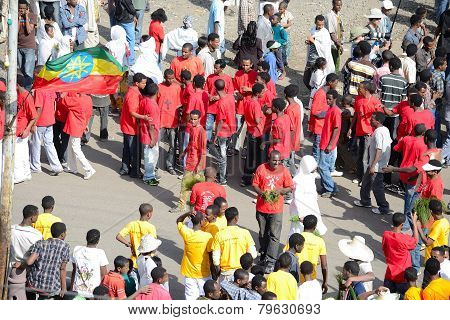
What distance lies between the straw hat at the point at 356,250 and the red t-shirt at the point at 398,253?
38 cm

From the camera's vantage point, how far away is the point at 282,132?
57.3 ft

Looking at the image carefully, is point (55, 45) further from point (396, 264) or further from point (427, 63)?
point (396, 264)

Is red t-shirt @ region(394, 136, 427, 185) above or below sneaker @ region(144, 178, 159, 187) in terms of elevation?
above

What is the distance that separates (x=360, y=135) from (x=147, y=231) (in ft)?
16.4

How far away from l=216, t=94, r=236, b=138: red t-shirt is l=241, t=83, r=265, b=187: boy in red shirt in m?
0.30

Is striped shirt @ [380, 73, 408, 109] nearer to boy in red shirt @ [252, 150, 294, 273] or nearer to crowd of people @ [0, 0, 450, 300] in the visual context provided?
crowd of people @ [0, 0, 450, 300]

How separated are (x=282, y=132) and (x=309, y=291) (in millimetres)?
4567

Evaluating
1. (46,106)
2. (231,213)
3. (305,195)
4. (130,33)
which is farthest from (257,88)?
(130,33)

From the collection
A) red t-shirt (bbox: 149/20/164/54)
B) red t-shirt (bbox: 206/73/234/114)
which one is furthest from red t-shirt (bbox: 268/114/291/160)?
red t-shirt (bbox: 149/20/164/54)

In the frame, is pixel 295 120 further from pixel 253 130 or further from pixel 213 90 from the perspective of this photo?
pixel 213 90

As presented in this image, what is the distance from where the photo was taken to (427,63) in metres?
21.0

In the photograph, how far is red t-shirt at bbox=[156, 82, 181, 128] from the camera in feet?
60.5
